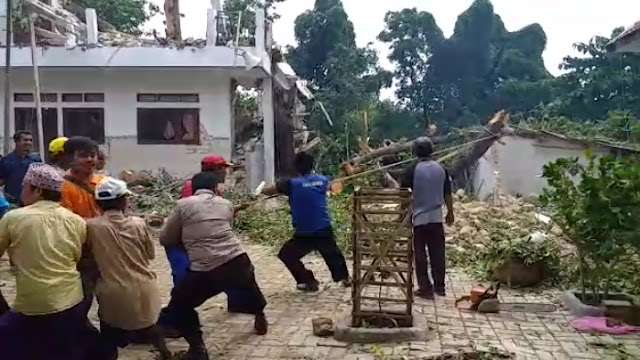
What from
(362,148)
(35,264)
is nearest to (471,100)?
(362,148)

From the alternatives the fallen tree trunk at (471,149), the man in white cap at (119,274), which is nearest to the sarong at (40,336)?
the man in white cap at (119,274)

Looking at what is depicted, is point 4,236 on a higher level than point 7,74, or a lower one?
lower

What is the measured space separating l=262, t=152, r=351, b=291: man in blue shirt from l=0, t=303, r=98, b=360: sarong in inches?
135

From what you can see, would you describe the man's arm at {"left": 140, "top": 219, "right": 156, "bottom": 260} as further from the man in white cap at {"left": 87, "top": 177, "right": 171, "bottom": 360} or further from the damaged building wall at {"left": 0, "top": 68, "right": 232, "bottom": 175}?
the damaged building wall at {"left": 0, "top": 68, "right": 232, "bottom": 175}

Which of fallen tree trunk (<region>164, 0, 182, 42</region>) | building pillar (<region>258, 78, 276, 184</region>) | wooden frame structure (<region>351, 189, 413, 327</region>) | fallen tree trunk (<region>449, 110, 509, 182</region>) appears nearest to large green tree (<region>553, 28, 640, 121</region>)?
fallen tree trunk (<region>449, 110, 509, 182</region>)

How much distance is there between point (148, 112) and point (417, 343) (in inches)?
463

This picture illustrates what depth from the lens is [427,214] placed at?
681cm

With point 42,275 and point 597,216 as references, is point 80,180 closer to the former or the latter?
point 42,275

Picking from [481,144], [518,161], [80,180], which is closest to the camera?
[80,180]

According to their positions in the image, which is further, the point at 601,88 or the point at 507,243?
the point at 601,88

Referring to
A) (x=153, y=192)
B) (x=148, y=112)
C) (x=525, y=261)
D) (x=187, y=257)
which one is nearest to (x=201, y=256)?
(x=187, y=257)

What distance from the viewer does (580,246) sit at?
6266 millimetres

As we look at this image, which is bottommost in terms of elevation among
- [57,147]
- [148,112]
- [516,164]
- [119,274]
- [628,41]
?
[516,164]

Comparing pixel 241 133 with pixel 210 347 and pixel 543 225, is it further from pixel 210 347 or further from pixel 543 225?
pixel 210 347
